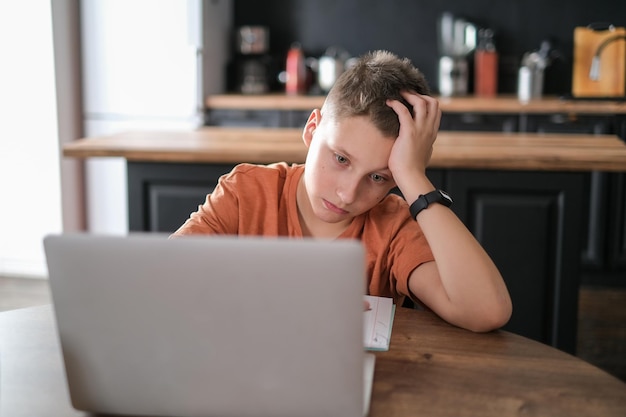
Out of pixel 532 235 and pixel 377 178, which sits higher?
pixel 377 178

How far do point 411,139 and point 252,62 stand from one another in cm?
323

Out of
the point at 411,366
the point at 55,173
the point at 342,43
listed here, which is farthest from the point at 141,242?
the point at 342,43

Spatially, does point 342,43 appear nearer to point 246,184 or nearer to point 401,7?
point 401,7

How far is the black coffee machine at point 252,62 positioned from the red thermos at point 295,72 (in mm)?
147

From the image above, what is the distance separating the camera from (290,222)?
146 centimetres

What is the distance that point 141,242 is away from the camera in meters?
0.72

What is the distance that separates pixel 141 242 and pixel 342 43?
3.95m

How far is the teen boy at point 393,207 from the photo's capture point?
46.1 inches

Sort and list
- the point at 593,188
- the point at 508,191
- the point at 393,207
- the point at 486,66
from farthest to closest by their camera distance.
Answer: the point at 486,66
the point at 593,188
the point at 508,191
the point at 393,207

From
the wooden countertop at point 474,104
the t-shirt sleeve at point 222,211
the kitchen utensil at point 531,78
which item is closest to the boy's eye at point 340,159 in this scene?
the t-shirt sleeve at point 222,211

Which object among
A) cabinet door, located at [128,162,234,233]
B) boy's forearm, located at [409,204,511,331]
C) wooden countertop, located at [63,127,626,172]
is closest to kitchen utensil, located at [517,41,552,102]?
wooden countertop, located at [63,127,626,172]

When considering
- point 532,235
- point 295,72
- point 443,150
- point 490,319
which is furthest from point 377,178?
point 295,72

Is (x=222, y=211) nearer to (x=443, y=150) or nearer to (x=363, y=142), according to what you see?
(x=363, y=142)

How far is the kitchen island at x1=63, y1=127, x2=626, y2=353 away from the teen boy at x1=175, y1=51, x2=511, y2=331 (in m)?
0.97
